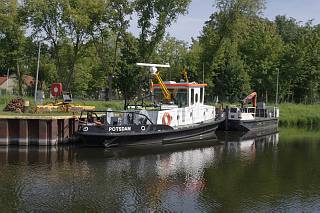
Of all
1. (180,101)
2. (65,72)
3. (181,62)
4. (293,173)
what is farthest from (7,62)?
(293,173)

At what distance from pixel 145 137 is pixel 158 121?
145cm

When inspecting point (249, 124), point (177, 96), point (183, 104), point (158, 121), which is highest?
point (177, 96)

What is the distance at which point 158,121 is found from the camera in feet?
94.5

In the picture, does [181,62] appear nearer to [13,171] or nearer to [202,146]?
[202,146]

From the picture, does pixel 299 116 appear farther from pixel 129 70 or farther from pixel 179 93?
pixel 179 93

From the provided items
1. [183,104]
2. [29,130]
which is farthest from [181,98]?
[29,130]

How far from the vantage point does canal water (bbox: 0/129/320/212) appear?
619 inches

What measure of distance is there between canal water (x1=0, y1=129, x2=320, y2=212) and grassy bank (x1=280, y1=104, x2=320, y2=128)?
21459 millimetres

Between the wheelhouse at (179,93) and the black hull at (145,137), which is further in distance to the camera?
the wheelhouse at (179,93)

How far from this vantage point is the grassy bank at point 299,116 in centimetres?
5044

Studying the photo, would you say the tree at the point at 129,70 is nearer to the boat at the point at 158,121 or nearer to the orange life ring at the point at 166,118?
the boat at the point at 158,121

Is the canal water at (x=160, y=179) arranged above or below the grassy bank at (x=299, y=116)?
below

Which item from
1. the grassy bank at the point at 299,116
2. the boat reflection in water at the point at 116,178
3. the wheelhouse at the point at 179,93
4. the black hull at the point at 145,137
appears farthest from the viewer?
the grassy bank at the point at 299,116

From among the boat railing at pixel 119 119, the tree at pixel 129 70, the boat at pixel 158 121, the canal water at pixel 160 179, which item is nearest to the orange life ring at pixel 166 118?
the boat at pixel 158 121
